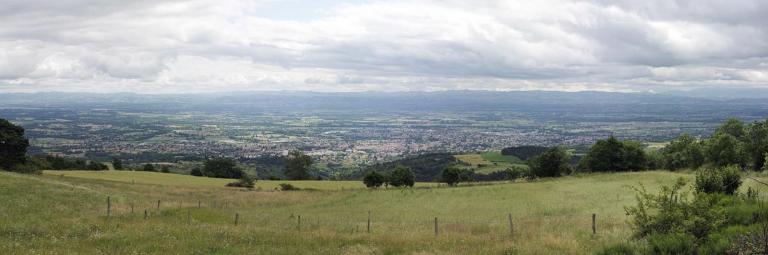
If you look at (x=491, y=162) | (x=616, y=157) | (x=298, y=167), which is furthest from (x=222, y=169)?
(x=616, y=157)

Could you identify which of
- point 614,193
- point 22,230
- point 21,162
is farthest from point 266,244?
point 21,162

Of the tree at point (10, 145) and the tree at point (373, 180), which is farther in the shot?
the tree at point (373, 180)

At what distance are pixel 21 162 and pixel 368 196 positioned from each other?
138 feet

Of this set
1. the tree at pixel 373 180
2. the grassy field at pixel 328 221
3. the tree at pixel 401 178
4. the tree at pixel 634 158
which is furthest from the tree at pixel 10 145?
the tree at pixel 634 158

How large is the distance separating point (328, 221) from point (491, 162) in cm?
10910

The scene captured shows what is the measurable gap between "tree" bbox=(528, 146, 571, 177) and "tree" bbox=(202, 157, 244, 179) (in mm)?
56642

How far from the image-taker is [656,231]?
14156 mm

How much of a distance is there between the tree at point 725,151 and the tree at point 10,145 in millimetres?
80428

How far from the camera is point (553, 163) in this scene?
70875 millimetres

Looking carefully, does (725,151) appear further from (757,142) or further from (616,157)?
(616,157)

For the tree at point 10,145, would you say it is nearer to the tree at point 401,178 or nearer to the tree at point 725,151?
the tree at point 401,178

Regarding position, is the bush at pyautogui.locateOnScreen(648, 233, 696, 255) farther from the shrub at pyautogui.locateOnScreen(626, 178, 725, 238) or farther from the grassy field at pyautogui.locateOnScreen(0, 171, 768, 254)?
the grassy field at pyautogui.locateOnScreen(0, 171, 768, 254)

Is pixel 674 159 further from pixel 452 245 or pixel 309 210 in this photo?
pixel 452 245

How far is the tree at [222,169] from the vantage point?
10144cm
